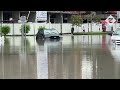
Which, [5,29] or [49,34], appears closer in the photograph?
→ [49,34]

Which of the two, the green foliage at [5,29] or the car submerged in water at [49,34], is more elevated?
the green foliage at [5,29]

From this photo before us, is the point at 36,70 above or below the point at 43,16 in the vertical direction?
below

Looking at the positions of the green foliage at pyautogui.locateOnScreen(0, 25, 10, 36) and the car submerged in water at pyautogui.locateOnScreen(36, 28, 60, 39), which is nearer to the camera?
the car submerged in water at pyautogui.locateOnScreen(36, 28, 60, 39)

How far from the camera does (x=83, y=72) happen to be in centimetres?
1544

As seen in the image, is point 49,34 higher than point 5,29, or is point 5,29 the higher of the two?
point 5,29

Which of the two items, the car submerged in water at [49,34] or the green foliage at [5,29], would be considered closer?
the car submerged in water at [49,34]

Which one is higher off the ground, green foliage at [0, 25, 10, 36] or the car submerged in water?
green foliage at [0, 25, 10, 36]
